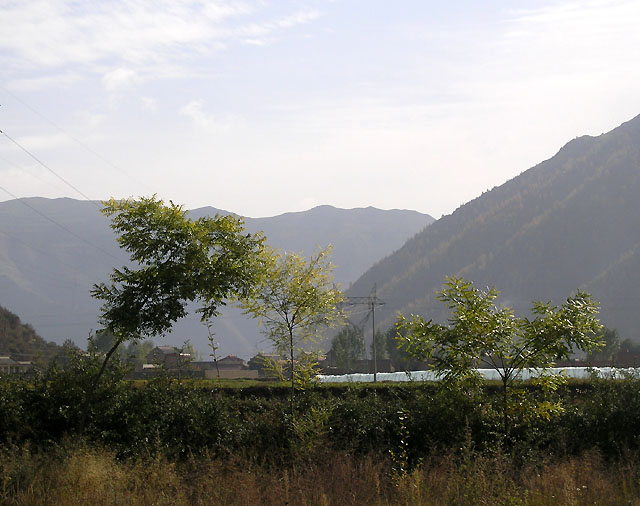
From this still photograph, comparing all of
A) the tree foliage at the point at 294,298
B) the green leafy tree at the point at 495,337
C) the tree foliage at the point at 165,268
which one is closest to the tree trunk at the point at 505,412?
the green leafy tree at the point at 495,337

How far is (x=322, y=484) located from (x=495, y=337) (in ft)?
15.1

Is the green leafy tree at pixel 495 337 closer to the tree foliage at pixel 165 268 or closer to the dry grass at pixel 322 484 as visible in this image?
the dry grass at pixel 322 484

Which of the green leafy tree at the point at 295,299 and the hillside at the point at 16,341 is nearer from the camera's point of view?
the green leafy tree at the point at 295,299

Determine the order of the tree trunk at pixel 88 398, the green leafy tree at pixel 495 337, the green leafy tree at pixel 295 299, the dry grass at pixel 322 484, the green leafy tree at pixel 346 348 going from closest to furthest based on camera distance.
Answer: the dry grass at pixel 322 484 → the green leafy tree at pixel 495 337 → the tree trunk at pixel 88 398 → the green leafy tree at pixel 295 299 → the green leafy tree at pixel 346 348

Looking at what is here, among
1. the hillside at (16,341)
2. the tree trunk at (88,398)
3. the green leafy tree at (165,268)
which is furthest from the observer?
the hillside at (16,341)

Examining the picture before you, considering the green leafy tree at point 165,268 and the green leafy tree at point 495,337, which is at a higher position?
the green leafy tree at point 165,268

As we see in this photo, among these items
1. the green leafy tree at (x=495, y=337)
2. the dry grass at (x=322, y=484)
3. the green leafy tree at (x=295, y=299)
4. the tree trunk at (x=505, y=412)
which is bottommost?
the dry grass at (x=322, y=484)

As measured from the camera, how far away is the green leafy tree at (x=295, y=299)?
19.0 meters

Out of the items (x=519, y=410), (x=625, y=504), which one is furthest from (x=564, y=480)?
(x=519, y=410)

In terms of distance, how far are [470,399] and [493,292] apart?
1.77 meters

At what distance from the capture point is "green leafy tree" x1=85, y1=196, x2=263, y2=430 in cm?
1404

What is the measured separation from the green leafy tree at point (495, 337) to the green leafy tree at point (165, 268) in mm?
3915

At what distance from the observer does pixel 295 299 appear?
19094 mm

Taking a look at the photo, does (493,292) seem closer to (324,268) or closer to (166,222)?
(166,222)
